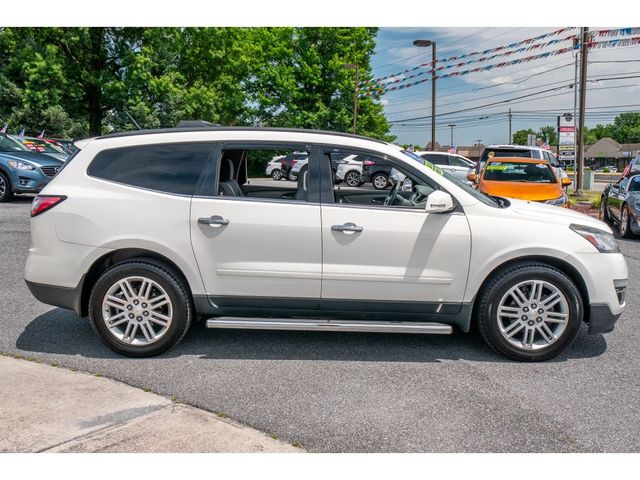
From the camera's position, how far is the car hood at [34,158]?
13.8 metres

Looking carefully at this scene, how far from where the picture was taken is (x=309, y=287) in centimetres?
425

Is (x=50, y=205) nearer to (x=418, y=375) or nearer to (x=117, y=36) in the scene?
(x=418, y=375)

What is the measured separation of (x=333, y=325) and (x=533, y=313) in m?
1.55

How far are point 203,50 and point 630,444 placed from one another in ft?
111

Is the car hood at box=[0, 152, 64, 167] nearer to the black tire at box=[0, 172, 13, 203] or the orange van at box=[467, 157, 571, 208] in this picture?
the black tire at box=[0, 172, 13, 203]

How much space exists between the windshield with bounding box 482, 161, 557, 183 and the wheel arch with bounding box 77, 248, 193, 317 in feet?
29.1

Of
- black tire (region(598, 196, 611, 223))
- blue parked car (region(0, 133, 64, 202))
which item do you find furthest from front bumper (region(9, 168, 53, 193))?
black tire (region(598, 196, 611, 223))

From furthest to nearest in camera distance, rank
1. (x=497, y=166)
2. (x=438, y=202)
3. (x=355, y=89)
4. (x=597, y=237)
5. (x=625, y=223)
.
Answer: (x=355, y=89) < (x=497, y=166) < (x=625, y=223) < (x=597, y=237) < (x=438, y=202)

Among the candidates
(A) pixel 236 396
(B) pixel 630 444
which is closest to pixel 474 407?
(B) pixel 630 444

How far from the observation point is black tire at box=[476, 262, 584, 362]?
13.8ft

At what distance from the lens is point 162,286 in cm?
425

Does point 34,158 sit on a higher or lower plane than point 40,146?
lower

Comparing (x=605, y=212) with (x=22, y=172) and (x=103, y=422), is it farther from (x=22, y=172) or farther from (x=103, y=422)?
(x=22, y=172)

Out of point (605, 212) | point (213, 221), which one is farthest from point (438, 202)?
point (605, 212)
